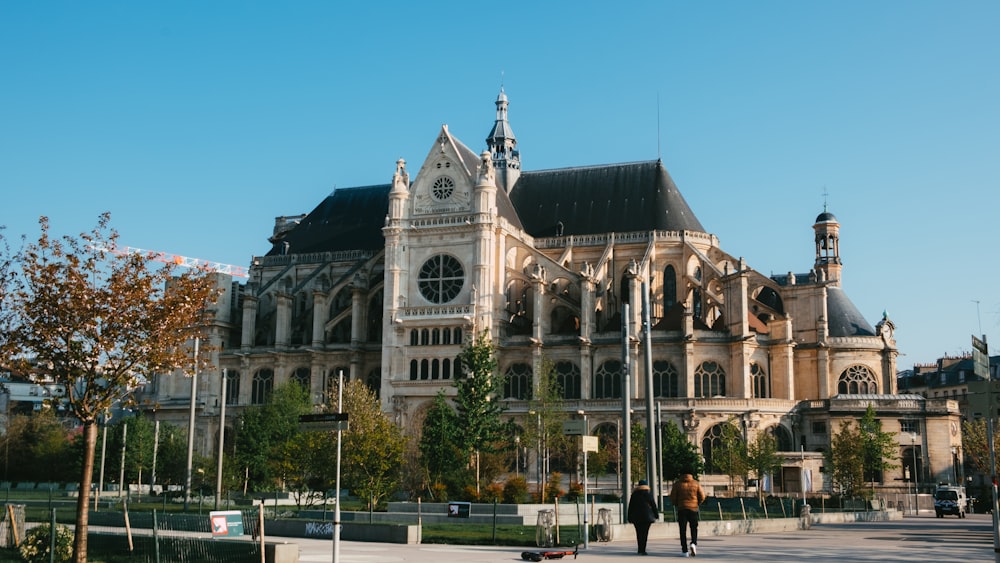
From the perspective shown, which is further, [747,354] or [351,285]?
[351,285]

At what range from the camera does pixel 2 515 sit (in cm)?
2686

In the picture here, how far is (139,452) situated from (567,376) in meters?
31.5

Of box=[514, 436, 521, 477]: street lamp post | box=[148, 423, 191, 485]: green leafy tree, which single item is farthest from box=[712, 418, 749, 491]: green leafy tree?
box=[148, 423, 191, 485]: green leafy tree

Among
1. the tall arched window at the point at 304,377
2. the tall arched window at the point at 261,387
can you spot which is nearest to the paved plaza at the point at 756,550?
the tall arched window at the point at 304,377

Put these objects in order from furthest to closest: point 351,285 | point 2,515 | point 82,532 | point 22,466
Answer: point 22,466, point 351,285, point 2,515, point 82,532

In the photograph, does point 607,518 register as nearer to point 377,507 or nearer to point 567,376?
point 377,507

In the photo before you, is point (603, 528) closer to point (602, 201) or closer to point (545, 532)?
point (545, 532)

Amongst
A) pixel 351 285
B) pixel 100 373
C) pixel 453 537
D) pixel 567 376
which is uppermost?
pixel 351 285

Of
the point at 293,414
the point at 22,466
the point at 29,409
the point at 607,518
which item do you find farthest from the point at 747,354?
the point at 29,409

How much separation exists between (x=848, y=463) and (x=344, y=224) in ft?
154

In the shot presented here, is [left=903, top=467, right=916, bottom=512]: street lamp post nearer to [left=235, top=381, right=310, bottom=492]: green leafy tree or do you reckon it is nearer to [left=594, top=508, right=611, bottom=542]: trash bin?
[left=235, top=381, right=310, bottom=492]: green leafy tree

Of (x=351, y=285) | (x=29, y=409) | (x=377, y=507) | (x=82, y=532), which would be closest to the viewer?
(x=82, y=532)

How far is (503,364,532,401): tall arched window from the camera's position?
69.8 meters

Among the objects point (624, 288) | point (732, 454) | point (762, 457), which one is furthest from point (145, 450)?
point (762, 457)
